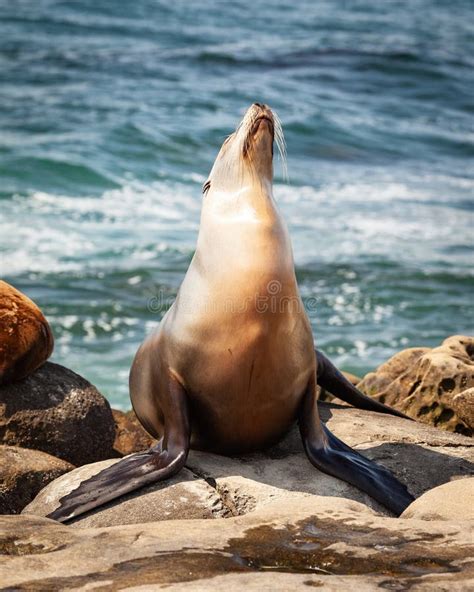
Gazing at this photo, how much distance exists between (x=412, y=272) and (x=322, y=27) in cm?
2116

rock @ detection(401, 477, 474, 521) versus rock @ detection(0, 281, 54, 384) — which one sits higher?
rock @ detection(401, 477, 474, 521)

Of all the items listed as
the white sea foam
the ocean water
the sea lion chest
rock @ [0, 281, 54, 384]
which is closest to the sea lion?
the sea lion chest

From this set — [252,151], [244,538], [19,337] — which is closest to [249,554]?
[244,538]

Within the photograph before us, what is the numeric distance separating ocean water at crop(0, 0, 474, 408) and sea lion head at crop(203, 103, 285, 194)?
4.51 metres

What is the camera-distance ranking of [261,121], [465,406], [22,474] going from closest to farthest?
[22,474]
[261,121]
[465,406]

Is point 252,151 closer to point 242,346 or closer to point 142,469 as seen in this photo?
point 242,346

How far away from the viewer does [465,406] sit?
18.4 ft

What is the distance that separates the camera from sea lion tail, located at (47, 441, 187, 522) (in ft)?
14.4

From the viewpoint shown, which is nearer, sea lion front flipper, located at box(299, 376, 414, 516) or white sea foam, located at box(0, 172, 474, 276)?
sea lion front flipper, located at box(299, 376, 414, 516)

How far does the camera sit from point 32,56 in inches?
975

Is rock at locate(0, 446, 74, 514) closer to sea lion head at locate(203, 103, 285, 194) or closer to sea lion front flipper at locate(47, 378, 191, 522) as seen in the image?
sea lion front flipper at locate(47, 378, 191, 522)

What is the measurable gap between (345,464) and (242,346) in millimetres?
702

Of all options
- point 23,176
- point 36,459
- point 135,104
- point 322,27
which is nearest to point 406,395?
point 36,459

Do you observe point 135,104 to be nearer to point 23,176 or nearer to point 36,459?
point 23,176
